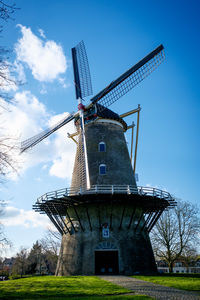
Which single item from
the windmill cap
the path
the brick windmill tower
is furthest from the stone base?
the windmill cap

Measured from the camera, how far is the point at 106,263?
19.4 m

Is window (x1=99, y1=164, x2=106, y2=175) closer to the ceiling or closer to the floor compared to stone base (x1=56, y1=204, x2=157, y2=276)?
closer to the ceiling

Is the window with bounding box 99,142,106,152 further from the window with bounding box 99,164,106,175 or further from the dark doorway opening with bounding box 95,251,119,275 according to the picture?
the dark doorway opening with bounding box 95,251,119,275

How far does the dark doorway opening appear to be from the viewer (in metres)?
18.5

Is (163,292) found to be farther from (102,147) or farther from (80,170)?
(102,147)

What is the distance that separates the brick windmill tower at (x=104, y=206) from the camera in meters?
17.7

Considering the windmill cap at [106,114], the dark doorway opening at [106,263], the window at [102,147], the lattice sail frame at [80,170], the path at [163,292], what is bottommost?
the path at [163,292]

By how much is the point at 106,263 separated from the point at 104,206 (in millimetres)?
4348

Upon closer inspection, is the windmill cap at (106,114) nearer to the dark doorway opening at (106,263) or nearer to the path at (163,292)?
the dark doorway opening at (106,263)

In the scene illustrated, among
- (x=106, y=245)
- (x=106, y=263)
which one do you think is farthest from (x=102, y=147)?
(x=106, y=263)

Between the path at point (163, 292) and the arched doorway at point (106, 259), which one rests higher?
the arched doorway at point (106, 259)

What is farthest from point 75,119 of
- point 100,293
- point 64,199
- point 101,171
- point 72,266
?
point 100,293

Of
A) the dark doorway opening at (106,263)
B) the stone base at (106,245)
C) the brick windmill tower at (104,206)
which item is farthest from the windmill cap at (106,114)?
the dark doorway opening at (106,263)

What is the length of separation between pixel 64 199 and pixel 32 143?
8760 mm
